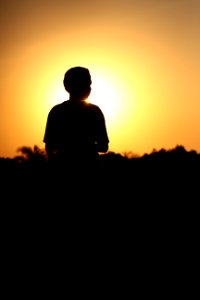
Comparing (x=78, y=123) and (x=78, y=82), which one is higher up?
(x=78, y=82)

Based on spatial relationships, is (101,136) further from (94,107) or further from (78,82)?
(78,82)

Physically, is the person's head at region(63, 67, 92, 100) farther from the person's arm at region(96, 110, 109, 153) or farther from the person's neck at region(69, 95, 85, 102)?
the person's arm at region(96, 110, 109, 153)

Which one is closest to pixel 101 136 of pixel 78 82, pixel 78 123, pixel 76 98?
pixel 78 123

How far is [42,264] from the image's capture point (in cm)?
368

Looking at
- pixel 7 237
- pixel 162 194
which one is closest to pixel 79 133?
pixel 7 237

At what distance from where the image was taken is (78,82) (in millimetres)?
3539

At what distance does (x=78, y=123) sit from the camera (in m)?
3.54

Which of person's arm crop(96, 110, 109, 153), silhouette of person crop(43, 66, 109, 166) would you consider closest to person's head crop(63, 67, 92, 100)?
silhouette of person crop(43, 66, 109, 166)

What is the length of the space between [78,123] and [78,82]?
40 centimetres

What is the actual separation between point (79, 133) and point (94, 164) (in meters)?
0.34

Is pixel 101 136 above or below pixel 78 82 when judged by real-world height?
below

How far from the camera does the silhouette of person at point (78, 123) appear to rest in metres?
3.51

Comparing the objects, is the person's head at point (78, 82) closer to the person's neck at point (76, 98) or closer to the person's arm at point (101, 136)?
the person's neck at point (76, 98)

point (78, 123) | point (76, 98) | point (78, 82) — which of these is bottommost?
point (78, 123)
